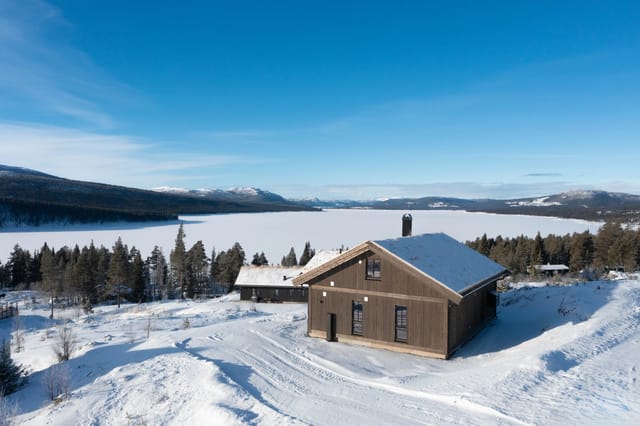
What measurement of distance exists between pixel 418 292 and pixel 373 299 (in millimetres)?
1887

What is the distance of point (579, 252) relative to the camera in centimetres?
6053

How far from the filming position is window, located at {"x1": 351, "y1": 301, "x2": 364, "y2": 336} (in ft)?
54.2

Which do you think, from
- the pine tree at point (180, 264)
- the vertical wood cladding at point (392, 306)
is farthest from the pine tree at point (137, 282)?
the vertical wood cladding at point (392, 306)

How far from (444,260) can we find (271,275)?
26.4 metres

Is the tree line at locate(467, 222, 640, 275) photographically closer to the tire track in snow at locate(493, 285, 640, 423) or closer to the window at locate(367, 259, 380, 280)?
the tire track in snow at locate(493, 285, 640, 423)

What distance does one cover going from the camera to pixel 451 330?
1490 centimetres

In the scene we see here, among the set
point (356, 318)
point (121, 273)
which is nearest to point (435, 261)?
point (356, 318)

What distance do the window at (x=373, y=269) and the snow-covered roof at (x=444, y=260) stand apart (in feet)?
2.65

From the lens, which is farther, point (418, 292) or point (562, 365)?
point (418, 292)

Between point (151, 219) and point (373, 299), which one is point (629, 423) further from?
point (151, 219)

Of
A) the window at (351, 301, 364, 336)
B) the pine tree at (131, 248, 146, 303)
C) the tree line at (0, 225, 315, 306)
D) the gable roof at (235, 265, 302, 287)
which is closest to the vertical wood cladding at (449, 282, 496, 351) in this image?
the window at (351, 301, 364, 336)

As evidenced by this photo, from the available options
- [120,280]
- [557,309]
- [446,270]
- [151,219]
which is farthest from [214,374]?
[151,219]

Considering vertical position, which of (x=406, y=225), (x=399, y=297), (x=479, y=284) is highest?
(x=406, y=225)

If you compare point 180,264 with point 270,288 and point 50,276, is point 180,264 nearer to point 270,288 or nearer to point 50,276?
point 50,276
